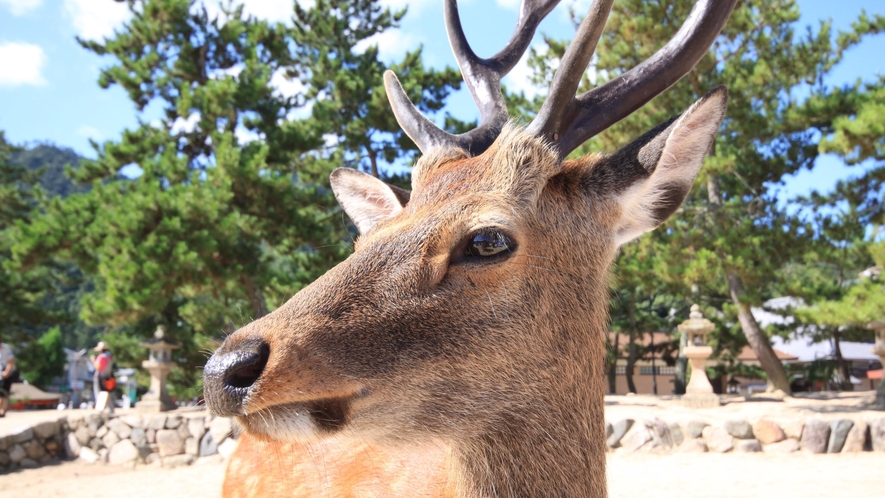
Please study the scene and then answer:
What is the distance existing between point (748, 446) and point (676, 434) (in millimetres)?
890

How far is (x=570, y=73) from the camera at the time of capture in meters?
2.03

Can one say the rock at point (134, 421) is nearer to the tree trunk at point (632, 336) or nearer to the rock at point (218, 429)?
the rock at point (218, 429)

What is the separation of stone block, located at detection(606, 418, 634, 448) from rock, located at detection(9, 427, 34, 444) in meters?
8.75

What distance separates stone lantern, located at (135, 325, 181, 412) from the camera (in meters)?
12.0

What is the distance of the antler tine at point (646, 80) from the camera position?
1.94 m

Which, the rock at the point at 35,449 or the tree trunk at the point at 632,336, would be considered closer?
the rock at the point at 35,449

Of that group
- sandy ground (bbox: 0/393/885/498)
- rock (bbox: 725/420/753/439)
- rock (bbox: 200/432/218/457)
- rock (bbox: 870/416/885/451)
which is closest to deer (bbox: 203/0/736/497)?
sandy ground (bbox: 0/393/885/498)

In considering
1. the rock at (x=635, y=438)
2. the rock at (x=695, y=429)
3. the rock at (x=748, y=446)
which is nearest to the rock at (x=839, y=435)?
the rock at (x=748, y=446)

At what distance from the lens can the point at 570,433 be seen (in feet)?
5.81

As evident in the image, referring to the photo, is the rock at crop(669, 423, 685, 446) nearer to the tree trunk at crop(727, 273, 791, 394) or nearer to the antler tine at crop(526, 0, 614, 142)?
the tree trunk at crop(727, 273, 791, 394)

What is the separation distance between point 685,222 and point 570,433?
40.0 ft

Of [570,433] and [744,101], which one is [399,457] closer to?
[570,433]

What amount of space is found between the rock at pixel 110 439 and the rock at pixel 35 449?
920 millimetres

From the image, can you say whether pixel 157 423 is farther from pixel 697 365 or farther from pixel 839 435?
pixel 839 435
